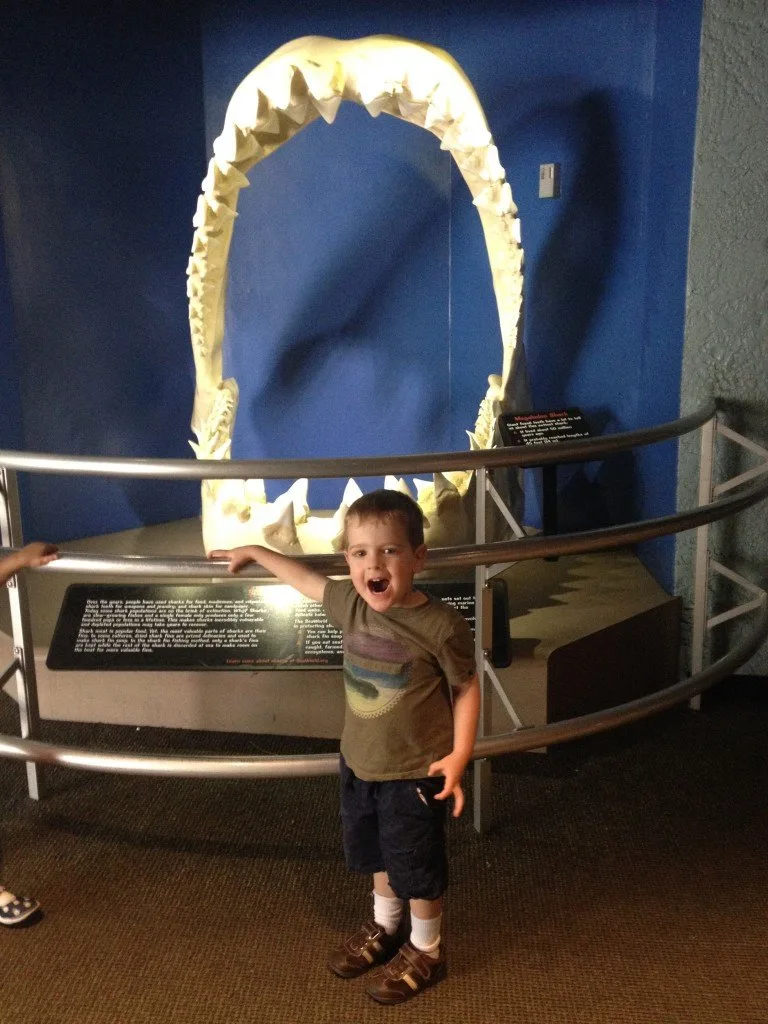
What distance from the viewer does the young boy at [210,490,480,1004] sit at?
6.27 ft

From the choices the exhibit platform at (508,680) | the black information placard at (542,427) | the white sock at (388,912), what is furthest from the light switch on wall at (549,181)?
the white sock at (388,912)

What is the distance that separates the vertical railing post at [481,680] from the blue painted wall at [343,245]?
59.1 inches

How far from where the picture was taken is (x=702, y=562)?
139 inches

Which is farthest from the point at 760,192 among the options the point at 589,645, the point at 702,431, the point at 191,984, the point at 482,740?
the point at 191,984

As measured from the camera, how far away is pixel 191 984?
221cm

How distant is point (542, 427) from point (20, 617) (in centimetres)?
203

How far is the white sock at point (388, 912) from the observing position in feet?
7.38

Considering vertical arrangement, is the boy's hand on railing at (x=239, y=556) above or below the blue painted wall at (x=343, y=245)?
below

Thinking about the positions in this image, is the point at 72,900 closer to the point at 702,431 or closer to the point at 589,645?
the point at 589,645

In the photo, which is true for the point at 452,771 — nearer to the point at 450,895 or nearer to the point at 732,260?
the point at 450,895

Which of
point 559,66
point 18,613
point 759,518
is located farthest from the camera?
point 559,66

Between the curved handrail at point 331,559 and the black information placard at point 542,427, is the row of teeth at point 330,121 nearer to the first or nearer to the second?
the black information placard at point 542,427

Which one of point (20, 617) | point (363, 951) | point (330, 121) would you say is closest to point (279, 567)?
point (363, 951)

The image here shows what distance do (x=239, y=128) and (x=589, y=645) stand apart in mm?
2127
